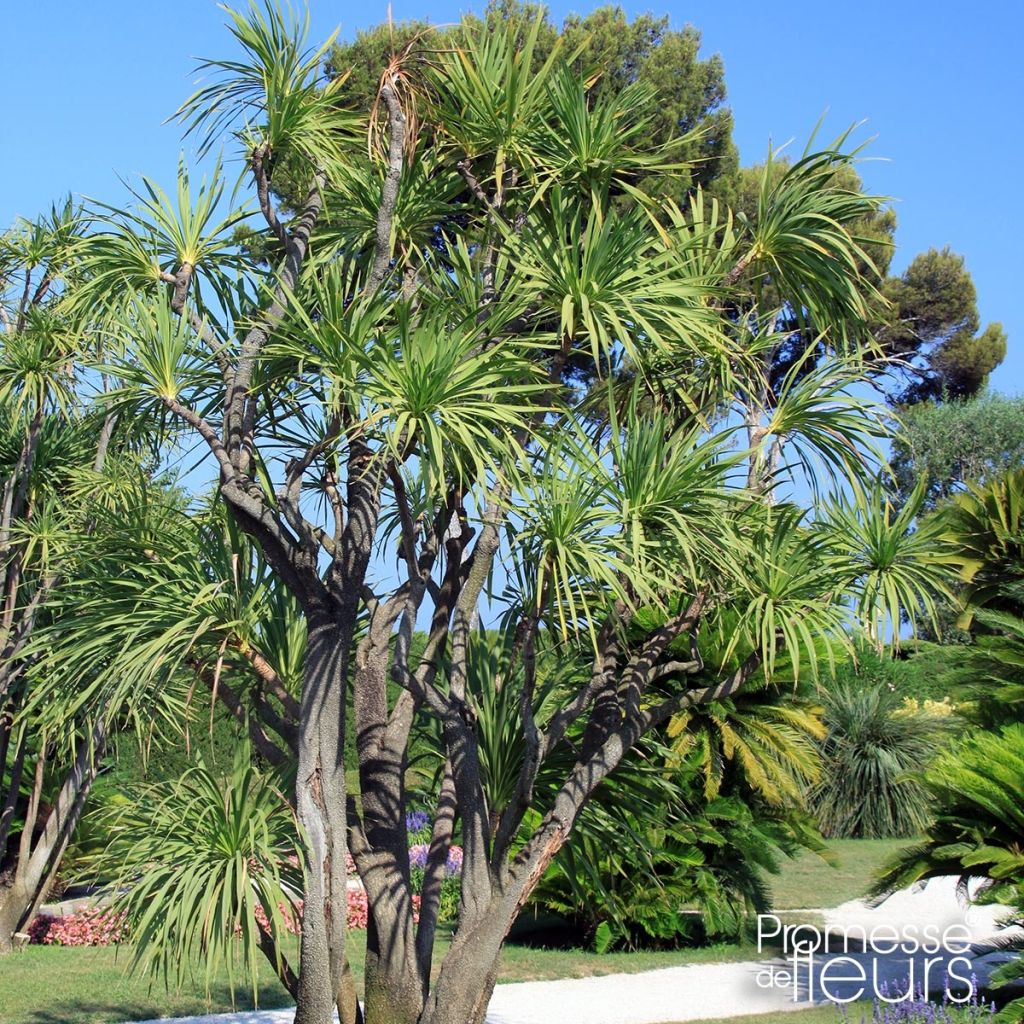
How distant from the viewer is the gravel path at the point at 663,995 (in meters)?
7.90

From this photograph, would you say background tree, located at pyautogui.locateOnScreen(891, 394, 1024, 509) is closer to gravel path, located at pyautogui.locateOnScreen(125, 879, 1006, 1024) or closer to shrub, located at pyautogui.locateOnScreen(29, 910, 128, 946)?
gravel path, located at pyautogui.locateOnScreen(125, 879, 1006, 1024)

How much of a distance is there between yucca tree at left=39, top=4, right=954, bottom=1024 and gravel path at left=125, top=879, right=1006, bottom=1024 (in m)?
2.19

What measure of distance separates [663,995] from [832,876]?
6.70 m

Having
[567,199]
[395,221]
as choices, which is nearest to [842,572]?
[567,199]

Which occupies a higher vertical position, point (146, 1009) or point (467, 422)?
point (467, 422)

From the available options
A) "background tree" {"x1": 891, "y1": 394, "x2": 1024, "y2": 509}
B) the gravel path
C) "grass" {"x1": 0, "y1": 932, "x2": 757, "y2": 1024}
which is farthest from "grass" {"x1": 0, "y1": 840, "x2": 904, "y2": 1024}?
"background tree" {"x1": 891, "y1": 394, "x2": 1024, "y2": 509}

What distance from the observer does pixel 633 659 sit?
6582 millimetres

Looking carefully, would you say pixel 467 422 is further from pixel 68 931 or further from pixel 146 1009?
pixel 68 931

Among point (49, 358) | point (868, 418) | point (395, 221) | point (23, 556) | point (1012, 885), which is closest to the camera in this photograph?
point (868, 418)

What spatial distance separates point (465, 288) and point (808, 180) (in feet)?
5.71

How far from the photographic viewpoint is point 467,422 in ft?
16.6

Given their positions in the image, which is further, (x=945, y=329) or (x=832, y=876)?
(x=945, y=329)

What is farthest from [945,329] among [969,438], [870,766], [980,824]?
[980,824]

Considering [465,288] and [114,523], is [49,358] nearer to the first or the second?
[114,523]
